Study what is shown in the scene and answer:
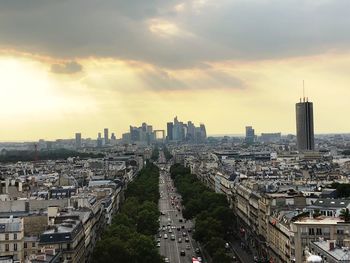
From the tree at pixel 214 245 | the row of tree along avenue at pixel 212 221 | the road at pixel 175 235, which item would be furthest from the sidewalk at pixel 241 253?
the road at pixel 175 235

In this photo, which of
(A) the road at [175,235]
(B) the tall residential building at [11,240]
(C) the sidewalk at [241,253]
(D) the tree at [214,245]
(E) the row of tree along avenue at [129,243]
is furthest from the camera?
(A) the road at [175,235]

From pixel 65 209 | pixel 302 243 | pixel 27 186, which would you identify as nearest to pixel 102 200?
pixel 27 186

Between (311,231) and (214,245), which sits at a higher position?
(311,231)

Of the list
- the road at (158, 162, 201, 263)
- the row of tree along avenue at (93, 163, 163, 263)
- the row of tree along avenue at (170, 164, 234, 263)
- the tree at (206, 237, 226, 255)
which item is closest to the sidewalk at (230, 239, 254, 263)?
the row of tree along avenue at (170, 164, 234, 263)

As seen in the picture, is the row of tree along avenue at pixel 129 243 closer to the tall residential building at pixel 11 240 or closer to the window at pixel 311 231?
the tall residential building at pixel 11 240

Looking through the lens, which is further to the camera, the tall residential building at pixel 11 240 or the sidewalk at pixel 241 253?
the sidewalk at pixel 241 253

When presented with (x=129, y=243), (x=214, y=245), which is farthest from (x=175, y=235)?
(x=129, y=243)

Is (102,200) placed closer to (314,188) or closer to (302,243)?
(314,188)

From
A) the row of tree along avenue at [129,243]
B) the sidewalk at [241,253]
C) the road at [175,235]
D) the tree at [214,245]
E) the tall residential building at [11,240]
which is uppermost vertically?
the tall residential building at [11,240]

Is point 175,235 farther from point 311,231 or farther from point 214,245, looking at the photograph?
point 311,231

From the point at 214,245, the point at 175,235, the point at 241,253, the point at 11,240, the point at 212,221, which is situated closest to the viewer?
the point at 11,240
